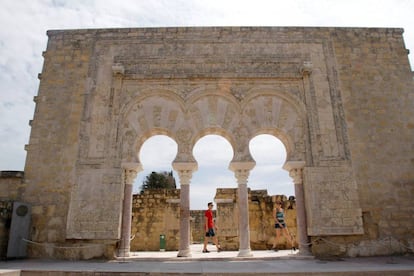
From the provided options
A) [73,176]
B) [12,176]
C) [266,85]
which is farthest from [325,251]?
[12,176]

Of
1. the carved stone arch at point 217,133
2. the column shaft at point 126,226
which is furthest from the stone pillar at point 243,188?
the column shaft at point 126,226

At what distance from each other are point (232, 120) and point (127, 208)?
11.7 feet

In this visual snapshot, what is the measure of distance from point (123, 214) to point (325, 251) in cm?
504

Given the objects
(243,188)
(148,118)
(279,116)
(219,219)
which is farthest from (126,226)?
(279,116)

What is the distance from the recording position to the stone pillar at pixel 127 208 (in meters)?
7.92

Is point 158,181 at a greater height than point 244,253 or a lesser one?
greater

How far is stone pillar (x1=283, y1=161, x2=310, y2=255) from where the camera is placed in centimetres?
793

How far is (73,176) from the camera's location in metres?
8.14

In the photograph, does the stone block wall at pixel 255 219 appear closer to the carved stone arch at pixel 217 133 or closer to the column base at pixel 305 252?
the column base at pixel 305 252

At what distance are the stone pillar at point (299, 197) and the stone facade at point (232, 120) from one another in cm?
4

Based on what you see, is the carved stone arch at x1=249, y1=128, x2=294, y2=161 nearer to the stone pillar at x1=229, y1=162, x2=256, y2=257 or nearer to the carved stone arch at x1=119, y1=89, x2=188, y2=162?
the stone pillar at x1=229, y1=162, x2=256, y2=257

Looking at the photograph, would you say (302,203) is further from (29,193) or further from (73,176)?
(29,193)

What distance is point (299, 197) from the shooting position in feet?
27.0

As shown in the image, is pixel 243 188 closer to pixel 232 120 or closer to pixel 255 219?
pixel 232 120
